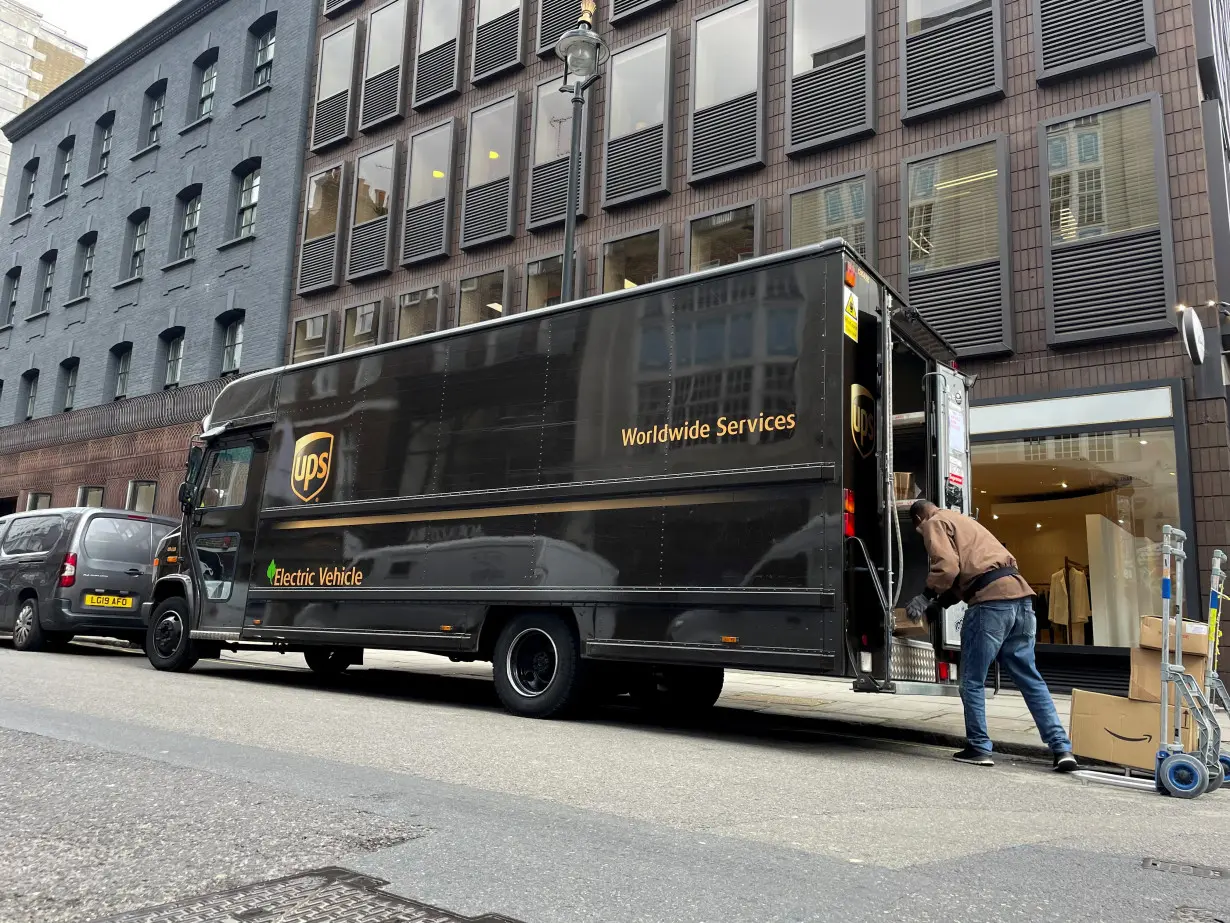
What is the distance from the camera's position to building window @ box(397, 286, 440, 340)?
19.1 m

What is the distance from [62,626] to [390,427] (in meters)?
6.61

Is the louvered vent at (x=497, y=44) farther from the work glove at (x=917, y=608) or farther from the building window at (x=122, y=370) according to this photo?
the work glove at (x=917, y=608)

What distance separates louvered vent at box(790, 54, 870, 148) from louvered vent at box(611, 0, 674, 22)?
3.64m

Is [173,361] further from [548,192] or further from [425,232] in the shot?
[548,192]

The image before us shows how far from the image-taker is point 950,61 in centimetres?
1334

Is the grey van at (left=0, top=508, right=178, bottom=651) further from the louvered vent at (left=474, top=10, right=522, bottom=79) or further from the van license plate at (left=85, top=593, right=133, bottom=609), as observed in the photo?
the louvered vent at (left=474, top=10, right=522, bottom=79)

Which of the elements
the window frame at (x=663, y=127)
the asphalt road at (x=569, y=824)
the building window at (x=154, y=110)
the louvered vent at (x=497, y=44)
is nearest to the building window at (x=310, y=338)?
the louvered vent at (x=497, y=44)

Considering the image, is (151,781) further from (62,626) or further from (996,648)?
(62,626)

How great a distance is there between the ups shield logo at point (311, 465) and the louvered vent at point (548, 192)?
8738mm

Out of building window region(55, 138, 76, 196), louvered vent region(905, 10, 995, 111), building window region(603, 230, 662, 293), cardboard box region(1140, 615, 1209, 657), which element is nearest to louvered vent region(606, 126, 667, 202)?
building window region(603, 230, 662, 293)

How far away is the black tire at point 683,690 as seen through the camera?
8.64 metres

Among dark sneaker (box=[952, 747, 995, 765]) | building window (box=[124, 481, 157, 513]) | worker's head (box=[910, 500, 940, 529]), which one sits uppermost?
building window (box=[124, 481, 157, 513])

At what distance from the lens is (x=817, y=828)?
427 cm

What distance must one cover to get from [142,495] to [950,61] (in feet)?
64.1
